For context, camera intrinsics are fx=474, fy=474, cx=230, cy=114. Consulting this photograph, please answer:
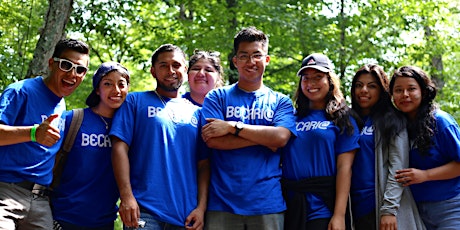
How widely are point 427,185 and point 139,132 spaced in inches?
115

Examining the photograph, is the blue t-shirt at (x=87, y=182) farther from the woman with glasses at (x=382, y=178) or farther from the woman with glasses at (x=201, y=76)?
the woman with glasses at (x=382, y=178)

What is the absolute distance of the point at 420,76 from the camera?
4891 millimetres

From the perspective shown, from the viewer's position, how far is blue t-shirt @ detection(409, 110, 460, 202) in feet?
15.5

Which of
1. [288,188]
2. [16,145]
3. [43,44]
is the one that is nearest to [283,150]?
[288,188]

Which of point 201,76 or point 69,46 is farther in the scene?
point 201,76

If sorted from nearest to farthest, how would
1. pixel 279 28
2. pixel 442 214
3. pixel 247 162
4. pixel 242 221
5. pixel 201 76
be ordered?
pixel 242 221 < pixel 247 162 < pixel 442 214 < pixel 201 76 < pixel 279 28

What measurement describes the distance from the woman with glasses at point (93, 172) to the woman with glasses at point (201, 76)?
119 cm

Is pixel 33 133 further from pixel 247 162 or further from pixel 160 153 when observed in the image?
pixel 247 162

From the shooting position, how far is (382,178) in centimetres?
468

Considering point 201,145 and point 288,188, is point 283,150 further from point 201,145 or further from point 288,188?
point 201,145

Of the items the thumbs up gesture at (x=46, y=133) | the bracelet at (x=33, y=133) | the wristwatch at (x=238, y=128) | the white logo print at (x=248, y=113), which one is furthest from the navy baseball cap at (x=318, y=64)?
the bracelet at (x=33, y=133)

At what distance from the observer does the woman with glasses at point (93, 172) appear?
14.6ft

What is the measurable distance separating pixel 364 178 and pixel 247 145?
1.28m

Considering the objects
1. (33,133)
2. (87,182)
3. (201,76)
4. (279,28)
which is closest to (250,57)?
(201,76)
